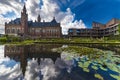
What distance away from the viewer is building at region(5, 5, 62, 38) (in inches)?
5448

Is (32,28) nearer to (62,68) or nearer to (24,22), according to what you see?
(24,22)

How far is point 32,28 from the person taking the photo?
139375 mm

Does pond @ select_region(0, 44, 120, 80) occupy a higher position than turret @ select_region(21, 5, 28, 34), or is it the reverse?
turret @ select_region(21, 5, 28, 34)

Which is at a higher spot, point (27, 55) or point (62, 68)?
point (27, 55)

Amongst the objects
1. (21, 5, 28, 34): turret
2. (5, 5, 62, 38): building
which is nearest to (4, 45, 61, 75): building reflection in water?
(21, 5, 28, 34): turret

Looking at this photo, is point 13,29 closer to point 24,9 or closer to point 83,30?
point 24,9

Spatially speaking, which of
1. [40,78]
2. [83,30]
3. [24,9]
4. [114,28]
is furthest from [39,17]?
[40,78]

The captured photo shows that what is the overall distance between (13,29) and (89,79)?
135 m

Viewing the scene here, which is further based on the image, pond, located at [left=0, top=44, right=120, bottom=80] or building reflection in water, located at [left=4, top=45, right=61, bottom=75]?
building reflection in water, located at [left=4, top=45, right=61, bottom=75]

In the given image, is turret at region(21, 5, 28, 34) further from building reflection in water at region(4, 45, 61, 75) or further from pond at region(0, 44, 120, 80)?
pond at region(0, 44, 120, 80)

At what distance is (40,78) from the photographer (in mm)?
10336

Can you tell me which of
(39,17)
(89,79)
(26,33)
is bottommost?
(89,79)

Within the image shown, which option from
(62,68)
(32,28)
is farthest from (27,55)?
(32,28)

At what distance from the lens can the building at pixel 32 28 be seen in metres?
138
